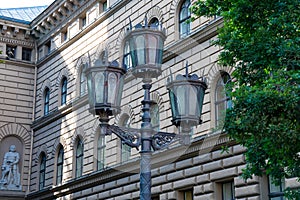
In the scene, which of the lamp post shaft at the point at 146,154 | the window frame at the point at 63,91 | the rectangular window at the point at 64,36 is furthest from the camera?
the rectangular window at the point at 64,36

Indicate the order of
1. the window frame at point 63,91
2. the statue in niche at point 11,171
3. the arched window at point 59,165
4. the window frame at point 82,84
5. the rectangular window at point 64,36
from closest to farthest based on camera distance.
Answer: the window frame at point 82,84 → the arched window at point 59,165 → the window frame at point 63,91 → the statue in niche at point 11,171 → the rectangular window at point 64,36

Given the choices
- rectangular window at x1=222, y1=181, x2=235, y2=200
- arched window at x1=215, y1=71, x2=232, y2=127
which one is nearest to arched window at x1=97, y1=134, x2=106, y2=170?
arched window at x1=215, y1=71, x2=232, y2=127

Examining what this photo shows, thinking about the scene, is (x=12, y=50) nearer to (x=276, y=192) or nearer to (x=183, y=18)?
(x=183, y=18)

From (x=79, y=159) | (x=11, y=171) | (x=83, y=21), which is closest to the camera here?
(x=79, y=159)

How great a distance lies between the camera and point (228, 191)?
18094mm

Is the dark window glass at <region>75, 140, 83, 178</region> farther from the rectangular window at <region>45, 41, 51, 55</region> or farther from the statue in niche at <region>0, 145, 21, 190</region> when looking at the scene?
the rectangular window at <region>45, 41, 51, 55</region>

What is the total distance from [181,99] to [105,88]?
1405mm

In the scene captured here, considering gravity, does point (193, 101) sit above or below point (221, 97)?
below

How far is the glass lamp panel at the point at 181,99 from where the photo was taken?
10.1 meters

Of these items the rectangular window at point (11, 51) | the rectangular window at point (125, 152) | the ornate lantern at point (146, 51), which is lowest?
the ornate lantern at point (146, 51)

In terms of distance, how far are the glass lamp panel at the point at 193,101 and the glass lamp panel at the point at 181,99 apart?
90 millimetres

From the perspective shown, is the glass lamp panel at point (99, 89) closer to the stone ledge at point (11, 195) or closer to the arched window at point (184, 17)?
the arched window at point (184, 17)

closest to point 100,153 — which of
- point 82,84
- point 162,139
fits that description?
point 82,84

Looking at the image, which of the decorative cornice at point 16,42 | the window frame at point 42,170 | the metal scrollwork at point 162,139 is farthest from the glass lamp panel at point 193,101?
the decorative cornice at point 16,42
